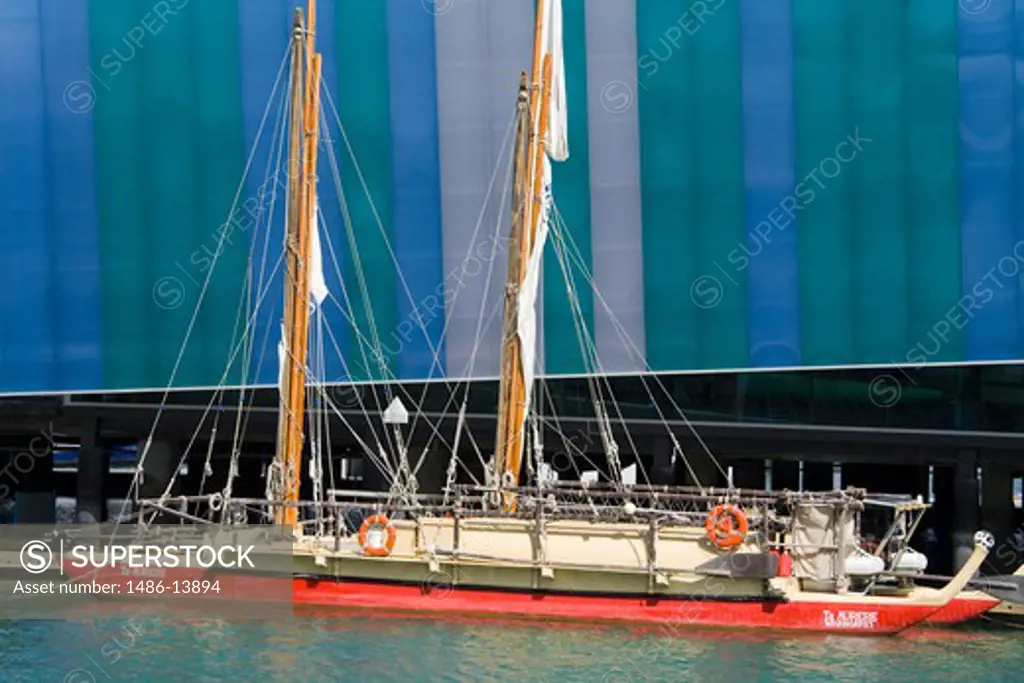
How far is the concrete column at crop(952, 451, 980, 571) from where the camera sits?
130 feet

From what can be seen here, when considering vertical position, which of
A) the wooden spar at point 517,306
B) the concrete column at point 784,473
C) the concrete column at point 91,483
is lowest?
the concrete column at point 784,473

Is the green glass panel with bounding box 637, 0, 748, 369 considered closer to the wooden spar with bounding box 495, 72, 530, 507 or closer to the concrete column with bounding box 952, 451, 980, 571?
the concrete column with bounding box 952, 451, 980, 571

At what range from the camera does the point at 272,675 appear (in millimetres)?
24594

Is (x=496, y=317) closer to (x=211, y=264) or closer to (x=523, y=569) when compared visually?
(x=211, y=264)

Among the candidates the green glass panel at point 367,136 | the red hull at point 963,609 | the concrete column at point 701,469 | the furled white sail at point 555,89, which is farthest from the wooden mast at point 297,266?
the concrete column at point 701,469

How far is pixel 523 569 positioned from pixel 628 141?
16538 millimetres

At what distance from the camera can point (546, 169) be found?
119 ft

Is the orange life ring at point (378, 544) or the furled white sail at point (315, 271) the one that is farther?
the furled white sail at point (315, 271)

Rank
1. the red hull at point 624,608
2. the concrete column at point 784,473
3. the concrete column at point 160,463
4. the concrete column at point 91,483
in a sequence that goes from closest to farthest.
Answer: the red hull at point 624,608, the concrete column at point 91,483, the concrete column at point 160,463, the concrete column at point 784,473

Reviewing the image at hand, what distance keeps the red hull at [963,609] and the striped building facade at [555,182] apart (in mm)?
12629

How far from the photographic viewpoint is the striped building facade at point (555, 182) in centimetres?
4156

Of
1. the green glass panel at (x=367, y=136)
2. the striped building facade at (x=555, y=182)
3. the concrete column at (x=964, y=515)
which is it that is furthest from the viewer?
the green glass panel at (x=367, y=136)

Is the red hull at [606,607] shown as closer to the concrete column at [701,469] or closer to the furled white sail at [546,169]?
the furled white sail at [546,169]

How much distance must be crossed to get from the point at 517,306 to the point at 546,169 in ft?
11.8
